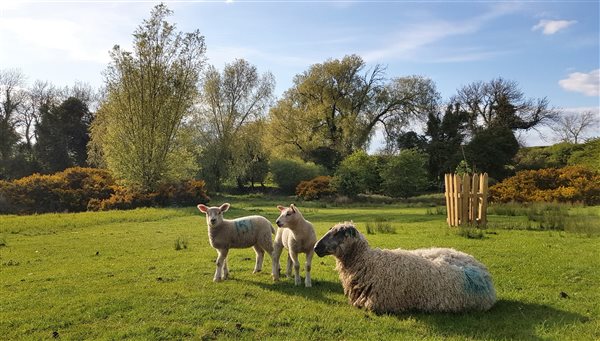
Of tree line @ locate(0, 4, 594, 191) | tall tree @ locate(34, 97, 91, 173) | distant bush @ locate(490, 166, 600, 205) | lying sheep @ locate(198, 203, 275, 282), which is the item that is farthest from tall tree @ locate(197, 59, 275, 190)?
lying sheep @ locate(198, 203, 275, 282)

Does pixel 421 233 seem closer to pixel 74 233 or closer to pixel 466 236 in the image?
pixel 466 236

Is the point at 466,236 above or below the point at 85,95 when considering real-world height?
below

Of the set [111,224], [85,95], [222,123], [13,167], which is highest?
[85,95]

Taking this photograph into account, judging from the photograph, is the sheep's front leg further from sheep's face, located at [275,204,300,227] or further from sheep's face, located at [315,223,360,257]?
sheep's face, located at [315,223,360,257]

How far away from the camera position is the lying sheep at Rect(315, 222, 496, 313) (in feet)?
23.4

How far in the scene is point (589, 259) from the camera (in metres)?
10.6

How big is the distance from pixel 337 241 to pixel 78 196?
30573mm

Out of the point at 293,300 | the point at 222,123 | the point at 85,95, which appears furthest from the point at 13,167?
the point at 293,300

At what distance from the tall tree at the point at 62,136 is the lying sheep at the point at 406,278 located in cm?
5420

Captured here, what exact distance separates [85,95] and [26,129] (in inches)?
382

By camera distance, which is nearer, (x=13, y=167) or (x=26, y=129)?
(x=13, y=167)

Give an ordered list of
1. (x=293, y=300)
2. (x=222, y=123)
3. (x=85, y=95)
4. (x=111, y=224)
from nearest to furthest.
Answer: (x=293, y=300) < (x=111, y=224) < (x=222, y=123) < (x=85, y=95)

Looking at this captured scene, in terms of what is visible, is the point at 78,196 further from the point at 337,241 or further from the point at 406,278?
the point at 406,278

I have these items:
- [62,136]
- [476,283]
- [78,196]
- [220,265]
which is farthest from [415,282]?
[62,136]
